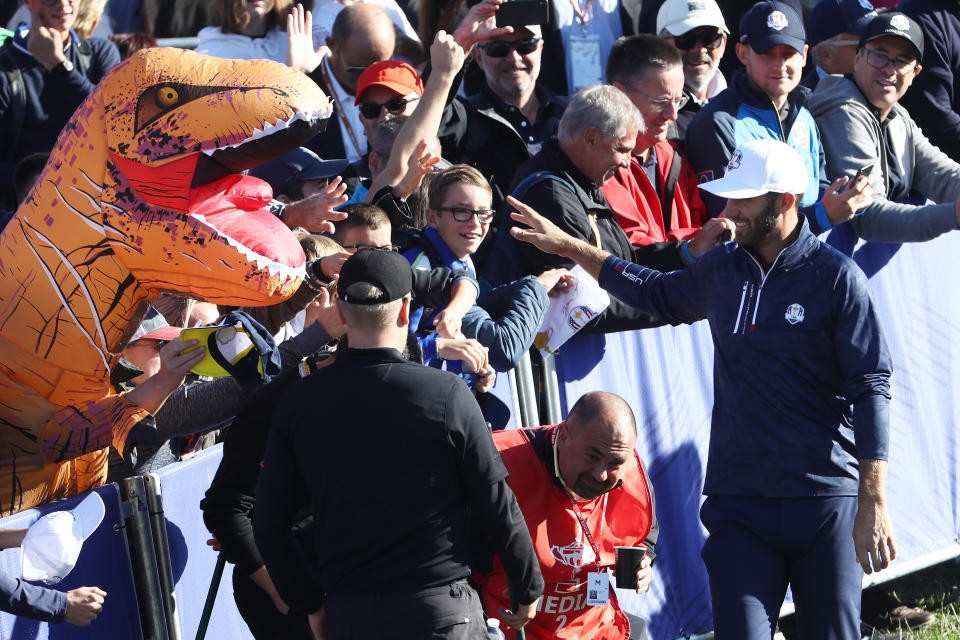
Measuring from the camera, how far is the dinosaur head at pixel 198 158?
3.01 m

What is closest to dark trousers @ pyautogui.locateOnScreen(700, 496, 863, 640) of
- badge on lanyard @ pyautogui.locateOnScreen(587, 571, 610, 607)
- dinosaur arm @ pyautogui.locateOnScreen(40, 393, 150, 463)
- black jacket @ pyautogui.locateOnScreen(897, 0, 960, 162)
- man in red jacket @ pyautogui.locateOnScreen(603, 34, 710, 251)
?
badge on lanyard @ pyautogui.locateOnScreen(587, 571, 610, 607)

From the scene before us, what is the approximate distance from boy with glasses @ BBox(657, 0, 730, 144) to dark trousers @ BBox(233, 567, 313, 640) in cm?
392

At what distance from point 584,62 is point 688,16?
0.67 metres

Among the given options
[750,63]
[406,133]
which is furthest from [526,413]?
[750,63]

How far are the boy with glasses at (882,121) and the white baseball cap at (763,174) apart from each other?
1.78 m

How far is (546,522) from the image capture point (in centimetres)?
416

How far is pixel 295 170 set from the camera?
226 inches

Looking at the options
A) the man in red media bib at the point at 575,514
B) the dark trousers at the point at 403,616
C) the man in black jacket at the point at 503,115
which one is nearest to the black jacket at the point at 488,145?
the man in black jacket at the point at 503,115

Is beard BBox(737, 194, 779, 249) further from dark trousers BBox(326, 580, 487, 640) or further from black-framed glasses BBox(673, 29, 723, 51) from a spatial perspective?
black-framed glasses BBox(673, 29, 723, 51)

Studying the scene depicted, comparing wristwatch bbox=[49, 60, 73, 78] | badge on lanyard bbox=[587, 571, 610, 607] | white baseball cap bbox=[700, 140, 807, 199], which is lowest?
badge on lanyard bbox=[587, 571, 610, 607]

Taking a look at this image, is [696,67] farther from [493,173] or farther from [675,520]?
[675,520]

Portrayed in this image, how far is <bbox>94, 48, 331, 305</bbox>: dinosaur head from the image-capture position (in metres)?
3.01

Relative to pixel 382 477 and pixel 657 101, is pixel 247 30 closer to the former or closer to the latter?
pixel 657 101

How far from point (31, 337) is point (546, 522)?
182 centimetres
